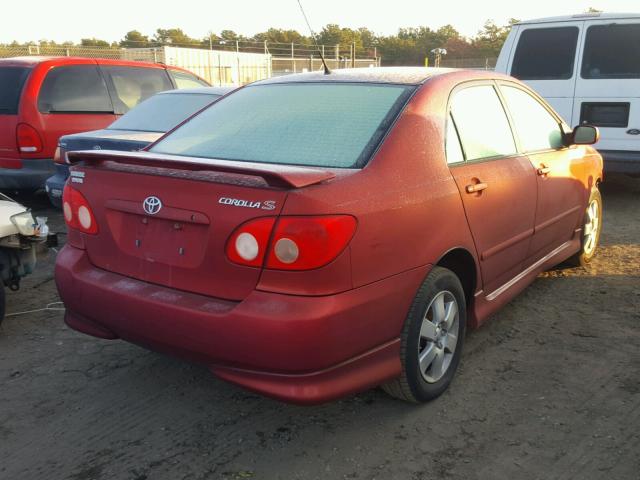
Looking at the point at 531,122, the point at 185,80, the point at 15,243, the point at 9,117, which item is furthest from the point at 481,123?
the point at 185,80

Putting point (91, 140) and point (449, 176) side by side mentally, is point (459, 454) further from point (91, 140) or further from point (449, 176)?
point (91, 140)

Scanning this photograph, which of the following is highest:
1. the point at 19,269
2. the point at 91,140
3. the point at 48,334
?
the point at 91,140

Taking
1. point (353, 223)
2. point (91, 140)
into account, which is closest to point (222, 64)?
point (91, 140)

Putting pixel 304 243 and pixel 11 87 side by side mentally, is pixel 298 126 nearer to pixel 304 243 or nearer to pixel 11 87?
pixel 304 243

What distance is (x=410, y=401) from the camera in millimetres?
3137

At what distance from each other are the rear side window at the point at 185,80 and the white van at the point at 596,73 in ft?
15.7

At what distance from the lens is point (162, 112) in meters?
6.81

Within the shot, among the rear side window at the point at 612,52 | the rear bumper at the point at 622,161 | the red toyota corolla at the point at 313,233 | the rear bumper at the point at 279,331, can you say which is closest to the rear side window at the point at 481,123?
the red toyota corolla at the point at 313,233

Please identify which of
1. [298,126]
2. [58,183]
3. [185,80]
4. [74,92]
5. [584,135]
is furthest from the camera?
[185,80]

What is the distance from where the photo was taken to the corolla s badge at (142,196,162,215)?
2752 millimetres

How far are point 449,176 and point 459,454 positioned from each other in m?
1.30

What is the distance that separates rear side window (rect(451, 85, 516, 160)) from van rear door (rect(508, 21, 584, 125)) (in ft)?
14.3

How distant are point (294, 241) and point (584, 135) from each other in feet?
10.1

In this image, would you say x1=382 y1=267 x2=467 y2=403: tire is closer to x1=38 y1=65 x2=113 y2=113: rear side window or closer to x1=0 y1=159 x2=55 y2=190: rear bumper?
x1=0 y1=159 x2=55 y2=190: rear bumper
